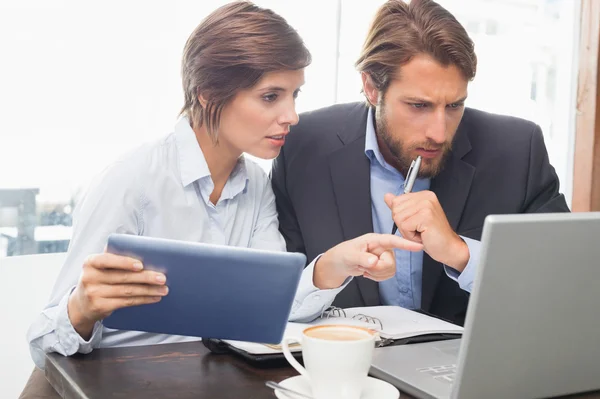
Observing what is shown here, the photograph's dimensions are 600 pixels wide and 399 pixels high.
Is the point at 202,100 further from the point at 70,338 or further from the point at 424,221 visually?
the point at 70,338

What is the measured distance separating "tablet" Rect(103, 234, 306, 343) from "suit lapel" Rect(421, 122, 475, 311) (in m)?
0.78

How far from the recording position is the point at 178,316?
42.2 inches

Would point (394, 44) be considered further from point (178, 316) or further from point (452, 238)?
point (178, 316)

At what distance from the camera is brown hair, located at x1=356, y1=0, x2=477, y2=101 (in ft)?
5.83

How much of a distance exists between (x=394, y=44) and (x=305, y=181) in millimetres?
443

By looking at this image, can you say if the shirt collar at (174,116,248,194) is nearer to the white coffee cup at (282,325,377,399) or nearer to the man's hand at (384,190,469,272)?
the man's hand at (384,190,469,272)

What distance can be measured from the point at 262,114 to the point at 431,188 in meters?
0.53

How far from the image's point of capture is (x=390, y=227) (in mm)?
1876

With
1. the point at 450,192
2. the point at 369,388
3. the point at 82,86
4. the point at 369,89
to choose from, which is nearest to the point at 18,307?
the point at 82,86

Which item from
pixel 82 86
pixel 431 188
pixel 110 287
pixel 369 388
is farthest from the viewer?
pixel 82 86

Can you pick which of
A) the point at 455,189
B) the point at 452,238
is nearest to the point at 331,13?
the point at 455,189

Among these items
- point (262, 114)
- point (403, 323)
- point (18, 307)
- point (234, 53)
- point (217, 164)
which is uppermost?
point (234, 53)

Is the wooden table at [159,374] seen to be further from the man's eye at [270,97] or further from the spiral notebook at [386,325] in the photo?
the man's eye at [270,97]

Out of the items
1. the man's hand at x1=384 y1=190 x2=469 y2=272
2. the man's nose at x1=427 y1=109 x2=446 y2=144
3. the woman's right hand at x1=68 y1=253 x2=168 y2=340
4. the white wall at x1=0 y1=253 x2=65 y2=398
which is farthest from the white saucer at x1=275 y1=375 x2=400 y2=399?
the white wall at x1=0 y1=253 x2=65 y2=398
